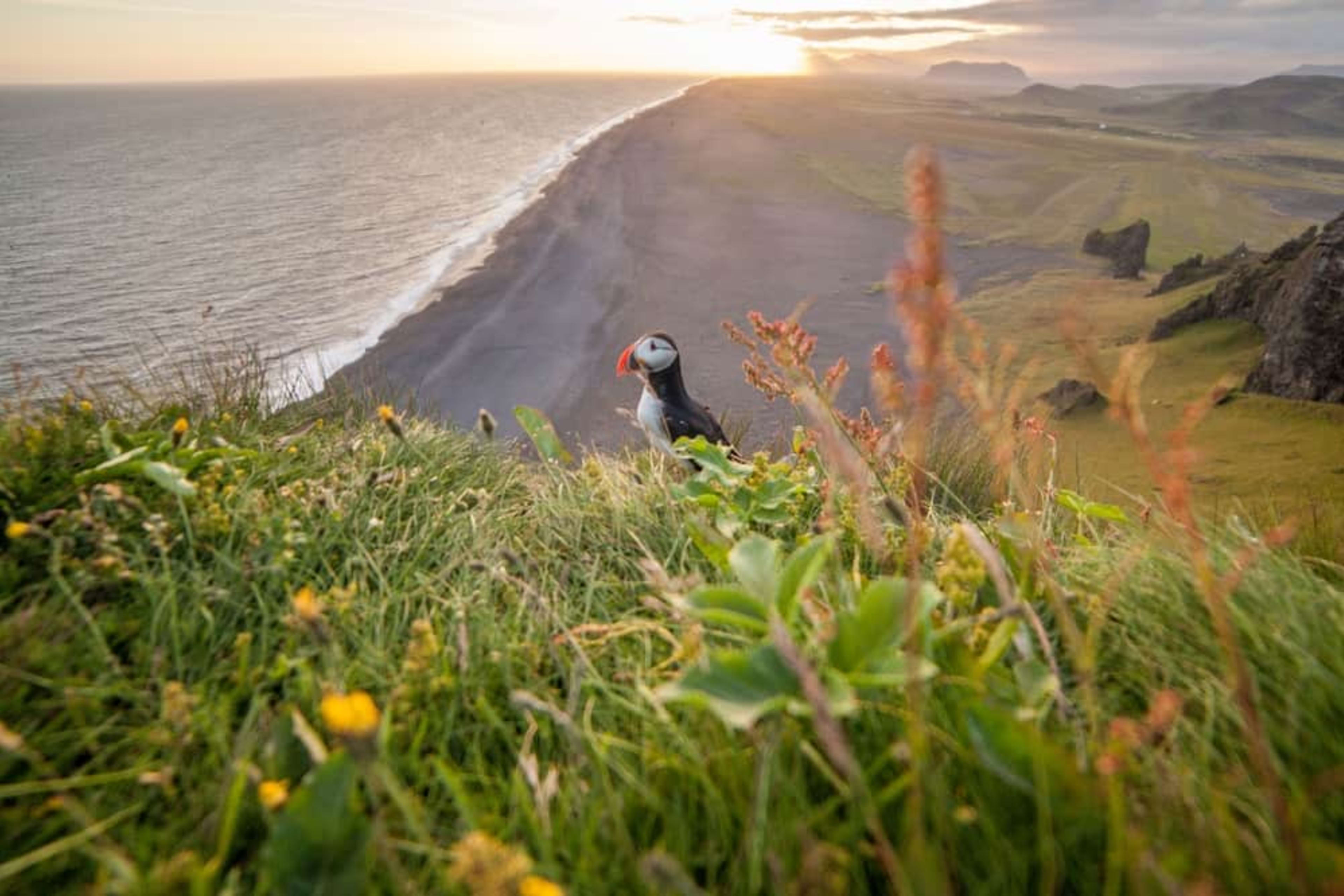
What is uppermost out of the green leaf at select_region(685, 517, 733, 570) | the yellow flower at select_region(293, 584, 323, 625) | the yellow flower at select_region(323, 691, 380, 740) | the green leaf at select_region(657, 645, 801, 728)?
the yellow flower at select_region(323, 691, 380, 740)

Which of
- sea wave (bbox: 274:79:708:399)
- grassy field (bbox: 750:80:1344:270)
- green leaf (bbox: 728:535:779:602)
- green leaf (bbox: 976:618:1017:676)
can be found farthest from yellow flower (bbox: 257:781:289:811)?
grassy field (bbox: 750:80:1344:270)

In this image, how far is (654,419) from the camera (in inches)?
206

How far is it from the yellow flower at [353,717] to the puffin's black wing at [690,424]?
4.10 metres

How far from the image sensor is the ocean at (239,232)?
49.9 feet

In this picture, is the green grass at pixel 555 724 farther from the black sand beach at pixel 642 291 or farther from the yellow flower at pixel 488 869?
the black sand beach at pixel 642 291

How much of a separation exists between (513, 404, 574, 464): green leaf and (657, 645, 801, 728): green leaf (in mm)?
1992

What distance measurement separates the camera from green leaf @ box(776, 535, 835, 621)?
159 centimetres

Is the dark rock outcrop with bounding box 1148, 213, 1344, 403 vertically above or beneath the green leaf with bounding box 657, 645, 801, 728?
beneath

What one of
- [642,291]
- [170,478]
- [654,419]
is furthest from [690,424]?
[642,291]

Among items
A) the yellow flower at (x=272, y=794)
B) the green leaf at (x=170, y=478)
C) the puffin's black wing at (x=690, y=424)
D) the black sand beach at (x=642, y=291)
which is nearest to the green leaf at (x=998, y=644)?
the yellow flower at (x=272, y=794)

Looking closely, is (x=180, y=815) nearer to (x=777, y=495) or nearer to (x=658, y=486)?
(x=777, y=495)

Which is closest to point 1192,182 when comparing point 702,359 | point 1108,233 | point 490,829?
point 1108,233

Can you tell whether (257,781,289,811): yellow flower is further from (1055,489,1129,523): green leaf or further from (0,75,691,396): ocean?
(0,75,691,396): ocean

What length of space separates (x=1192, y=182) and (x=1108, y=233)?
1971cm
